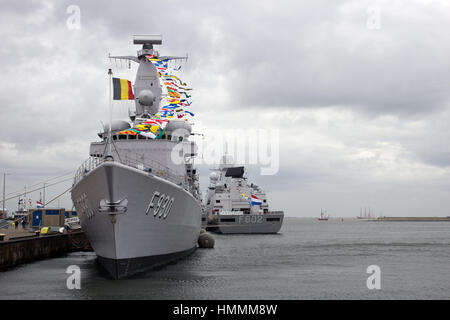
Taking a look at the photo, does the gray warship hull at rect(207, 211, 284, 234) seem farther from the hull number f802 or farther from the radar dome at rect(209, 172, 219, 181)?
the hull number f802

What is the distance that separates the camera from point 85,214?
1750 centimetres

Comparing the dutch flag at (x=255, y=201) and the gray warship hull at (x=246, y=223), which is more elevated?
the dutch flag at (x=255, y=201)

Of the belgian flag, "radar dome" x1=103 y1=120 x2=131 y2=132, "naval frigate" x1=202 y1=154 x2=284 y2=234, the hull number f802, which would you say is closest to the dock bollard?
"radar dome" x1=103 y1=120 x2=131 y2=132

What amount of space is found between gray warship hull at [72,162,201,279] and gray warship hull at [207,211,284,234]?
36001 mm

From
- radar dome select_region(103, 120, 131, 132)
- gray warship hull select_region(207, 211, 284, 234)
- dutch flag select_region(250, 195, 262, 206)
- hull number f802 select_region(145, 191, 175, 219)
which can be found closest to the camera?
hull number f802 select_region(145, 191, 175, 219)

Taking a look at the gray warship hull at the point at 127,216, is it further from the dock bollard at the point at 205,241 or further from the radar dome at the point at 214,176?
the radar dome at the point at 214,176

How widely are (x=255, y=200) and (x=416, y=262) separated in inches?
1223

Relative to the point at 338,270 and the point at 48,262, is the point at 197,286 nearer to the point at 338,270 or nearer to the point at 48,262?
the point at 338,270

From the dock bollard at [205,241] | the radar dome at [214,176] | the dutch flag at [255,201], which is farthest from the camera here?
the radar dome at [214,176]

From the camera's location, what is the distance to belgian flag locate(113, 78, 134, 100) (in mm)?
20047

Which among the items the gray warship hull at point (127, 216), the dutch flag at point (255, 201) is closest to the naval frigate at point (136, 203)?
the gray warship hull at point (127, 216)

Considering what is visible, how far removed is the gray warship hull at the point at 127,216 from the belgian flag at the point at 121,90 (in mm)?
5041

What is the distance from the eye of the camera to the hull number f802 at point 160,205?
15.2m
